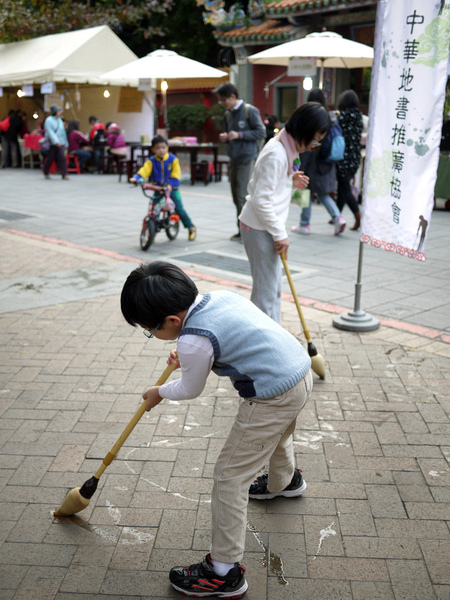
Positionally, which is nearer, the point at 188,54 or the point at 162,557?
the point at 162,557

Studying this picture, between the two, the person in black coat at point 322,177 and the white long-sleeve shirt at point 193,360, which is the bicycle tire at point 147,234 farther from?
the white long-sleeve shirt at point 193,360

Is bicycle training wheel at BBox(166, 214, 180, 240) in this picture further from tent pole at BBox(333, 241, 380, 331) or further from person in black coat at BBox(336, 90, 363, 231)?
tent pole at BBox(333, 241, 380, 331)

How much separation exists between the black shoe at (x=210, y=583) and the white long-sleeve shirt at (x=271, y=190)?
2.13 m

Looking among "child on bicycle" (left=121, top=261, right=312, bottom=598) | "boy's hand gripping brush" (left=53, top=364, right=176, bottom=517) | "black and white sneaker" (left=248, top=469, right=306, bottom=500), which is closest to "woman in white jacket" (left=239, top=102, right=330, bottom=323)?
"black and white sneaker" (left=248, top=469, right=306, bottom=500)

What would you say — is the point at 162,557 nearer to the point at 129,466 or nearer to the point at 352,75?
the point at 129,466

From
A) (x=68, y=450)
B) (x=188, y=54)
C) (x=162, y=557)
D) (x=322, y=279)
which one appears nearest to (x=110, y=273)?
(x=322, y=279)

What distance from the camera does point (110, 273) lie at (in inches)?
269

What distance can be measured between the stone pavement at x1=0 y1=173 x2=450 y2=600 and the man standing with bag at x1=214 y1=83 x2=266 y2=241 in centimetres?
328

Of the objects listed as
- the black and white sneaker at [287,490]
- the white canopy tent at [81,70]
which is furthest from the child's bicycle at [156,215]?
the white canopy tent at [81,70]

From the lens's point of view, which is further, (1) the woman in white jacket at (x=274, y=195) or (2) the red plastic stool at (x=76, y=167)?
(2) the red plastic stool at (x=76, y=167)

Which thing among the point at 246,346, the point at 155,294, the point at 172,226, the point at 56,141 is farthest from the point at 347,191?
the point at 56,141

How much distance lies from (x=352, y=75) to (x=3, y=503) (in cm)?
1676

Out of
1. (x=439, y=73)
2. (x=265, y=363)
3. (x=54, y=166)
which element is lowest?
(x=54, y=166)

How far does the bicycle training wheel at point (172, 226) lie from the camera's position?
8.30 meters
